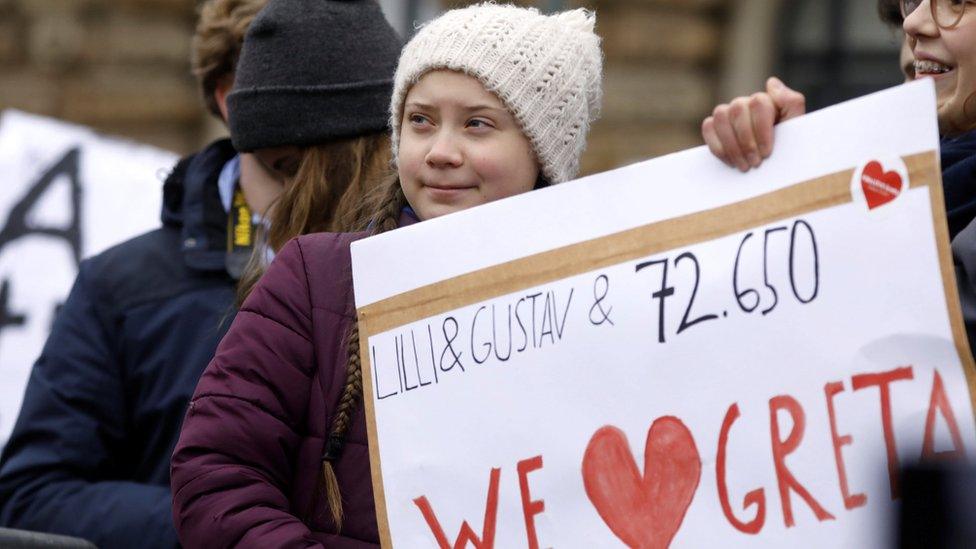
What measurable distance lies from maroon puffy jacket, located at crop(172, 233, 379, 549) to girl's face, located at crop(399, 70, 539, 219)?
0.18 meters

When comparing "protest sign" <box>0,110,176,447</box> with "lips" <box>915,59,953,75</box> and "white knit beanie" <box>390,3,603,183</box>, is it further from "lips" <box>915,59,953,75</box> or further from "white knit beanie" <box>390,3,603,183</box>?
"lips" <box>915,59,953,75</box>

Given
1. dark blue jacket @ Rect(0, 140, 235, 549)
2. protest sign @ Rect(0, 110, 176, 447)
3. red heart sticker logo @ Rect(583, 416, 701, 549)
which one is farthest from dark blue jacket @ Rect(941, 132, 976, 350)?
protest sign @ Rect(0, 110, 176, 447)

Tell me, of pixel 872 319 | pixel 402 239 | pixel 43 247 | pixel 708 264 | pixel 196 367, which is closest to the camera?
pixel 872 319

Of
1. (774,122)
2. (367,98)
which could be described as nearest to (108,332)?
(367,98)

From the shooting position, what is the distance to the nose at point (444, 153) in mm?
2047

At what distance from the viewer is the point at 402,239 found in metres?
1.99

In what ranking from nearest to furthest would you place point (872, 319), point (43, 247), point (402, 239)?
point (872, 319), point (402, 239), point (43, 247)

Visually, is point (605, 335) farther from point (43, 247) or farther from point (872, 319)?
point (43, 247)

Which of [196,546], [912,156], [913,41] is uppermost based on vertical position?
[913,41]

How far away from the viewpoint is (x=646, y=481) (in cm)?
178

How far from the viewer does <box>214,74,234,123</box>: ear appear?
115 inches

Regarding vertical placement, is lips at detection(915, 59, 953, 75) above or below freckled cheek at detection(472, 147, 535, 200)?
above

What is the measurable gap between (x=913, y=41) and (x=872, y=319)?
511 millimetres

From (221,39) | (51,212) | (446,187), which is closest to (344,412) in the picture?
(446,187)
